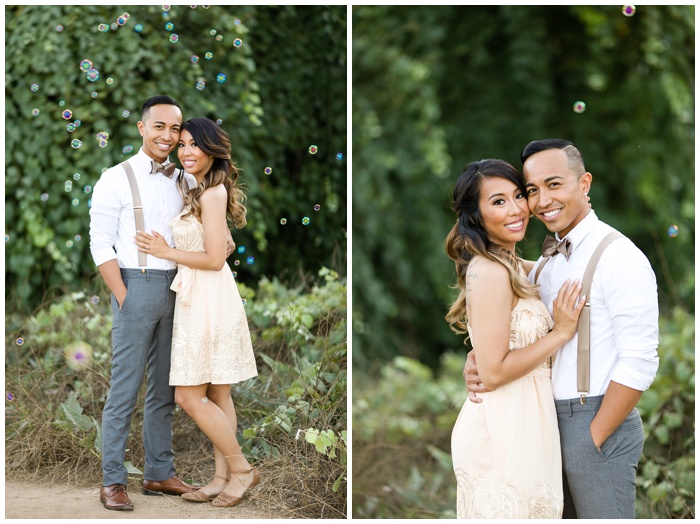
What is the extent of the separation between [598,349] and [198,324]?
152cm

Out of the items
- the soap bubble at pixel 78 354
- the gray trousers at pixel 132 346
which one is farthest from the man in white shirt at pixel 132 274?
the soap bubble at pixel 78 354

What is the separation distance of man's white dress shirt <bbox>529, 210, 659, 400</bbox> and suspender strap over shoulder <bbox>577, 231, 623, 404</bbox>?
2 cm

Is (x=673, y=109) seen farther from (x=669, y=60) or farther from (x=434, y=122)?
(x=434, y=122)

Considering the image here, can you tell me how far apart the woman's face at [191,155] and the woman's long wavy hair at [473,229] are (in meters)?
1.04

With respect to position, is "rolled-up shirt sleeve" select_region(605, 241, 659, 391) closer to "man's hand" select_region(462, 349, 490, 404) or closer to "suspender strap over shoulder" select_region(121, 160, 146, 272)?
"man's hand" select_region(462, 349, 490, 404)

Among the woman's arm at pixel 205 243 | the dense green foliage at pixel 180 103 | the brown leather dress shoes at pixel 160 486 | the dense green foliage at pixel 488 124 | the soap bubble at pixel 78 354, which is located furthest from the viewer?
the dense green foliage at pixel 488 124

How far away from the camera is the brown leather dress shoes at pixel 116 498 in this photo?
132 inches

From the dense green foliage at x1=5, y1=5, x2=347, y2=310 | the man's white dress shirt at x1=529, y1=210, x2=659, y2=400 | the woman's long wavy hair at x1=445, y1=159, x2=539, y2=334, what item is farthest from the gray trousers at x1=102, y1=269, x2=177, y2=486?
the man's white dress shirt at x1=529, y1=210, x2=659, y2=400

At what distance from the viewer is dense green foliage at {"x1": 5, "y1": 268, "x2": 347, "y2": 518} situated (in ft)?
11.8

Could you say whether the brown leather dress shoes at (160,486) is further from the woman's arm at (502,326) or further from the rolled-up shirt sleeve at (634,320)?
the rolled-up shirt sleeve at (634,320)

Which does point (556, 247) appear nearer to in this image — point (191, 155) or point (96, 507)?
point (191, 155)

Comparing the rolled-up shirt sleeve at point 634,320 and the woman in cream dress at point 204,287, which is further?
the woman in cream dress at point 204,287

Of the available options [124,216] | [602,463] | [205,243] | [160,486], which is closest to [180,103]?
[124,216]

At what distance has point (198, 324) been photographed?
10.8ft
